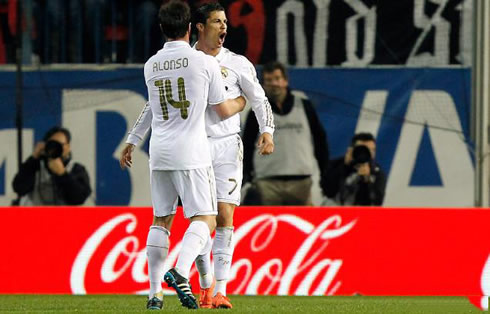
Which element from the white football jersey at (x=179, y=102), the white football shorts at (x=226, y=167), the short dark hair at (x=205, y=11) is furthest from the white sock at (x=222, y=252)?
the short dark hair at (x=205, y=11)

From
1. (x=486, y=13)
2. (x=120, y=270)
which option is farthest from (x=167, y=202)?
(x=486, y=13)

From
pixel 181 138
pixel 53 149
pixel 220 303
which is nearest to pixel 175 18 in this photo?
pixel 181 138

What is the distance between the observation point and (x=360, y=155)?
42.2 ft

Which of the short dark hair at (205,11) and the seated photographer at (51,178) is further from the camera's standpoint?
the seated photographer at (51,178)

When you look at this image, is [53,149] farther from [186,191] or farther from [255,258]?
[186,191]

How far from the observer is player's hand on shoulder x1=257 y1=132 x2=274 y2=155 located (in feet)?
25.1

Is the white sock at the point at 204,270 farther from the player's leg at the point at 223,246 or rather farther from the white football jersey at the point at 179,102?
→ the white football jersey at the point at 179,102

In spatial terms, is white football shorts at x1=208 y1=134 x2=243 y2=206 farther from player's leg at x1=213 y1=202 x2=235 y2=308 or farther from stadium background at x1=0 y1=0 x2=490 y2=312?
stadium background at x1=0 y1=0 x2=490 y2=312

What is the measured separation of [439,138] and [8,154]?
169 inches

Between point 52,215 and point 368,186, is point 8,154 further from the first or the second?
point 368,186

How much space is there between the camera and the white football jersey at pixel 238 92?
25.8 feet

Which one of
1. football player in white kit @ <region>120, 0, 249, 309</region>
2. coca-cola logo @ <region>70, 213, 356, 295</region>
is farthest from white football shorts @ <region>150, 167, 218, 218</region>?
coca-cola logo @ <region>70, 213, 356, 295</region>

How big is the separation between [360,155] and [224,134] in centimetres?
510

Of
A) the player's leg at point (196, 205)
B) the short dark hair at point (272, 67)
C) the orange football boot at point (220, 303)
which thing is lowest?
the orange football boot at point (220, 303)
